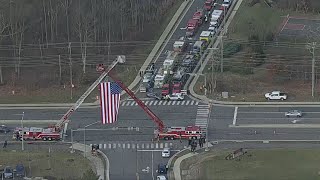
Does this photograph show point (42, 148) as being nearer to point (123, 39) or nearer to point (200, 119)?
point (200, 119)

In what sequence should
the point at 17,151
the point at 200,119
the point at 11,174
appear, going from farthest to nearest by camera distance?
the point at 200,119 → the point at 17,151 → the point at 11,174

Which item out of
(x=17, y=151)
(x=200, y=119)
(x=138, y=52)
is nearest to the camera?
(x=17, y=151)

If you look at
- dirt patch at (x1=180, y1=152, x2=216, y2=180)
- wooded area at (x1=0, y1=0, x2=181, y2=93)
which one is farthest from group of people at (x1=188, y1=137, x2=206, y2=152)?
wooded area at (x1=0, y1=0, x2=181, y2=93)

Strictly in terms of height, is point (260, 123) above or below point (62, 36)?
below

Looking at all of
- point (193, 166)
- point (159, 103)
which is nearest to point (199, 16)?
point (159, 103)

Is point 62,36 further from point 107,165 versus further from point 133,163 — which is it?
point 133,163

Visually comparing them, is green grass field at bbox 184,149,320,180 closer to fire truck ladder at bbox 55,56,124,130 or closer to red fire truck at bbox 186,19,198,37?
fire truck ladder at bbox 55,56,124,130

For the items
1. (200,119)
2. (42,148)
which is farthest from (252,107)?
(42,148)

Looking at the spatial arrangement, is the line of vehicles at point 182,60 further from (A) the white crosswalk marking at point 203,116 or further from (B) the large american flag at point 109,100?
(B) the large american flag at point 109,100
